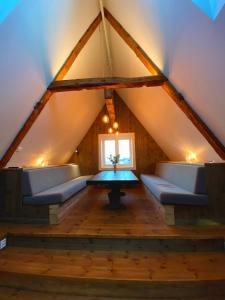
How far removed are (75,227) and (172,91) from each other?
2.74m

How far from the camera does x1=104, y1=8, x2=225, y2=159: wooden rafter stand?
3.09 m

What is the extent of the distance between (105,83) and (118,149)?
10.3ft

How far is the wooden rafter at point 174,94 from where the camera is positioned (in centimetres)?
309

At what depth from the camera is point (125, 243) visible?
2.27 m

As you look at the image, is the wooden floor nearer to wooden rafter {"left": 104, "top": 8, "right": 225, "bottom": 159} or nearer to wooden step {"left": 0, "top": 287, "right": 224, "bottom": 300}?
wooden step {"left": 0, "top": 287, "right": 224, "bottom": 300}

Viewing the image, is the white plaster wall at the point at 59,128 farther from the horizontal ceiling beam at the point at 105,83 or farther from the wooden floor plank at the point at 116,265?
the wooden floor plank at the point at 116,265

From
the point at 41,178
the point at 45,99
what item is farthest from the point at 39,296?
the point at 45,99

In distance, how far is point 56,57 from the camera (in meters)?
3.09

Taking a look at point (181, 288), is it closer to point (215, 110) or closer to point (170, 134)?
point (215, 110)

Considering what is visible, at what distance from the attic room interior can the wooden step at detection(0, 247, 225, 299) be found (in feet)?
0.03

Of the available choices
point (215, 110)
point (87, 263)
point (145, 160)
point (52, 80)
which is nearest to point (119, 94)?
point (145, 160)

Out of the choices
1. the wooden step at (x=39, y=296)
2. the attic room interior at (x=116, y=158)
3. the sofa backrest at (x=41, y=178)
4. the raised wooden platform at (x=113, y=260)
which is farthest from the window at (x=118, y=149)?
the wooden step at (x=39, y=296)

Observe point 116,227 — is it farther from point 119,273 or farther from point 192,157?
point 192,157

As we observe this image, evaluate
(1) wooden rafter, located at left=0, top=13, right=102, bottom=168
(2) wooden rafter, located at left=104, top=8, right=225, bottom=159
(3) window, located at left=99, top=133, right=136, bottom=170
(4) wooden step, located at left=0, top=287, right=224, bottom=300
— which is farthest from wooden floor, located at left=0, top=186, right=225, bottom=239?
(3) window, located at left=99, top=133, right=136, bottom=170
